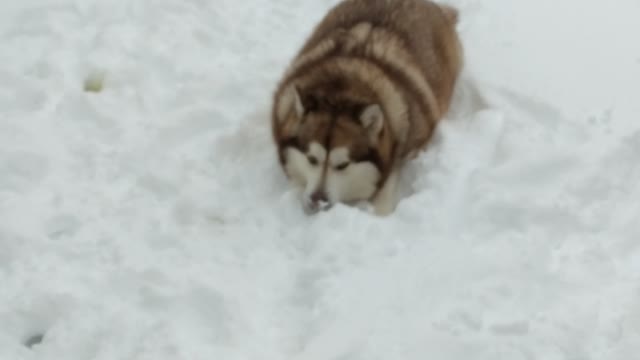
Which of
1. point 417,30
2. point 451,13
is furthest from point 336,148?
point 451,13

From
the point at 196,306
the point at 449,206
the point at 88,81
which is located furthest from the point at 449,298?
the point at 88,81

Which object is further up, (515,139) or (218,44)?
(515,139)

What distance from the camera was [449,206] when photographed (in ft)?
16.3

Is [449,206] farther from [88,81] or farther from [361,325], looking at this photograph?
[88,81]

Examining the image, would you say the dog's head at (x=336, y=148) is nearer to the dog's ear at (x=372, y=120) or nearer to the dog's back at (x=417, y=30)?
the dog's ear at (x=372, y=120)

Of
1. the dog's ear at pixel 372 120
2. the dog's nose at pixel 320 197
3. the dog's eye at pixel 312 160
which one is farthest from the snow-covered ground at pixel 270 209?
the dog's ear at pixel 372 120

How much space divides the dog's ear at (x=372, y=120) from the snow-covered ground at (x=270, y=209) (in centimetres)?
37

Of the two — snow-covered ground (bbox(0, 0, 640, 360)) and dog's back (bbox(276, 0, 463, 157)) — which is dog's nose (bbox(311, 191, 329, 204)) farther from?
dog's back (bbox(276, 0, 463, 157))

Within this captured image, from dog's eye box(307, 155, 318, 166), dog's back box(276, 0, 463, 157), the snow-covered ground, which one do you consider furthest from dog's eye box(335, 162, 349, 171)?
dog's back box(276, 0, 463, 157)

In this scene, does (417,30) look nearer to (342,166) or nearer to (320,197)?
(342,166)

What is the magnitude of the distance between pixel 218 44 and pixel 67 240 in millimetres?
2180

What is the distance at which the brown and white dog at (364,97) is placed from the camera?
5.06m

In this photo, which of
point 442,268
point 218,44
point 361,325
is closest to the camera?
point 361,325

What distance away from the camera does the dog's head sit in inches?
197
